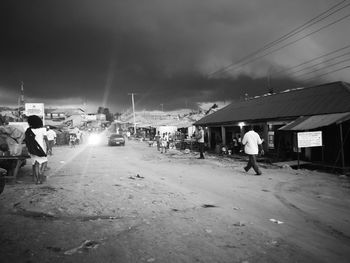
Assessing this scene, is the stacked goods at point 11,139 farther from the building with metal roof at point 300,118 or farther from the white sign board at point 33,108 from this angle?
the white sign board at point 33,108

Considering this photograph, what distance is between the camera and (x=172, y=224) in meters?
4.76

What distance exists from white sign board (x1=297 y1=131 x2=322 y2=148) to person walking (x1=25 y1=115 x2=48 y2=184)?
1091 centimetres

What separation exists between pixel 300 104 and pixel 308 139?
5.47 metres

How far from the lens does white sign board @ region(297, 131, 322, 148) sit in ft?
40.8

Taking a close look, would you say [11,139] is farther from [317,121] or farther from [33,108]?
[33,108]

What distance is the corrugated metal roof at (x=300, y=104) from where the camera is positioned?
1464 centimetres

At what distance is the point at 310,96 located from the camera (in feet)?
58.5

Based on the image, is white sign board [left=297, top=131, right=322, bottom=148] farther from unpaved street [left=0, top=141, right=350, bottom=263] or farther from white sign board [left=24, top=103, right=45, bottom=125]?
white sign board [left=24, top=103, right=45, bottom=125]

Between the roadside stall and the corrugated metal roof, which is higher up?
the corrugated metal roof

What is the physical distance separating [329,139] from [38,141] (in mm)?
14625

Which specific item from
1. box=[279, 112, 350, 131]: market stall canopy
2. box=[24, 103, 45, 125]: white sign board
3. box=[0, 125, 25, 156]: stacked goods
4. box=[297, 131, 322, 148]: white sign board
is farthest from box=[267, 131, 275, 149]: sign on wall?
box=[24, 103, 45, 125]: white sign board

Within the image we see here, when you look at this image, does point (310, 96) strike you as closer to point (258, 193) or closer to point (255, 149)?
point (255, 149)

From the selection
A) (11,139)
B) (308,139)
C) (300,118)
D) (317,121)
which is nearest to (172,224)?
(11,139)

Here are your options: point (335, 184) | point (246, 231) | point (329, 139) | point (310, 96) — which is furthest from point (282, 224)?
point (310, 96)
